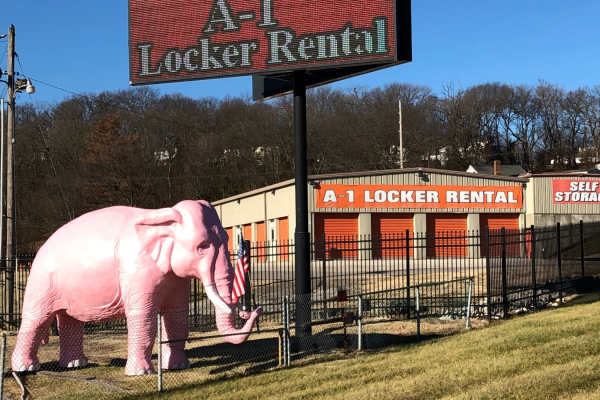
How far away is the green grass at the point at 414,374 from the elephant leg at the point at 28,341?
0.28m

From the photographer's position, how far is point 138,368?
1064cm

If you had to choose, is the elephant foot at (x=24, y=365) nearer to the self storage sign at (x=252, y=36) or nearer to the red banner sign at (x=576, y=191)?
the self storage sign at (x=252, y=36)

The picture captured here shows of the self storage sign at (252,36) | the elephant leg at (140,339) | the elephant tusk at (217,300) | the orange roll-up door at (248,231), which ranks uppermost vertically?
the self storage sign at (252,36)

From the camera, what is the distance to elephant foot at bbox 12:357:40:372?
36.3 feet

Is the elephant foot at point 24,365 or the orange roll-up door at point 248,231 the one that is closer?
the elephant foot at point 24,365

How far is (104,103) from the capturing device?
2709 inches

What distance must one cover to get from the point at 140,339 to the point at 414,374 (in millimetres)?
3876

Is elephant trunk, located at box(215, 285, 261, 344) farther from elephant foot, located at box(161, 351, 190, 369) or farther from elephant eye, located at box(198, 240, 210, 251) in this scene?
elephant foot, located at box(161, 351, 190, 369)

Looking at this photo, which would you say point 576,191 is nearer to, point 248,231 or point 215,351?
point 248,231

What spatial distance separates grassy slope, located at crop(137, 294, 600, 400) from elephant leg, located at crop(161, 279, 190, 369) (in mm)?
1264

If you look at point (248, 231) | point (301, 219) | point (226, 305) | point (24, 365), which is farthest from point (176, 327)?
point (248, 231)

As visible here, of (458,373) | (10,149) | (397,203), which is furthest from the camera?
(397,203)

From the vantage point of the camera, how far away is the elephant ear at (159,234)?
10.7 metres

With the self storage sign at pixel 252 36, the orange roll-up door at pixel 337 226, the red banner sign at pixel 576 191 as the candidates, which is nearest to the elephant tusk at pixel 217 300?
the self storage sign at pixel 252 36
